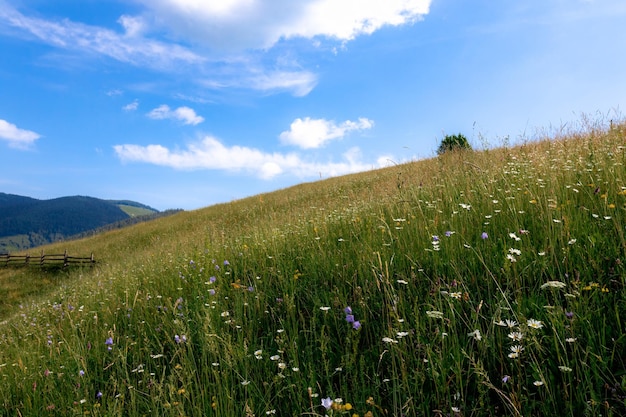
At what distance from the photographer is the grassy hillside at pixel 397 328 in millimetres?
2250

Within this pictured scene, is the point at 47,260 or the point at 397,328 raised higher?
the point at 397,328

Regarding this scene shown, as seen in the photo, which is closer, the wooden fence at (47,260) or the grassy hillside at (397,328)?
the grassy hillside at (397,328)

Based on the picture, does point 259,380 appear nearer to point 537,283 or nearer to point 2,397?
point 537,283

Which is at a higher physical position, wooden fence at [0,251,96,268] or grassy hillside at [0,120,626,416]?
grassy hillside at [0,120,626,416]

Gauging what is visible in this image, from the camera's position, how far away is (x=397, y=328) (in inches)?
107

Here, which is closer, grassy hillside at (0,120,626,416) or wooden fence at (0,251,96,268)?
grassy hillside at (0,120,626,416)

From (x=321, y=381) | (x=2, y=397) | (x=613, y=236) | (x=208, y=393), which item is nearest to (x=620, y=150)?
(x=613, y=236)

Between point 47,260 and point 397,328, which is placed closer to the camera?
point 397,328

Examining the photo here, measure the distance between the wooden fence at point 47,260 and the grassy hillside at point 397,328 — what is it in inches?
996

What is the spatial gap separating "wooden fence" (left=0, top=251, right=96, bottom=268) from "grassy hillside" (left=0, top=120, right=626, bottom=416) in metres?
25.3

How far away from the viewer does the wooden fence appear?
2791 cm

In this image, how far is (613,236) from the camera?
328 centimetres

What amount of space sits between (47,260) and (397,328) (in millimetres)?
34835

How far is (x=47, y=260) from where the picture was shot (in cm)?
2948
